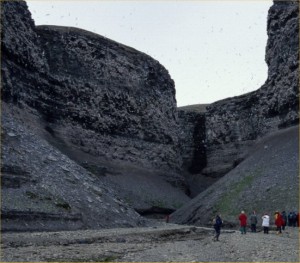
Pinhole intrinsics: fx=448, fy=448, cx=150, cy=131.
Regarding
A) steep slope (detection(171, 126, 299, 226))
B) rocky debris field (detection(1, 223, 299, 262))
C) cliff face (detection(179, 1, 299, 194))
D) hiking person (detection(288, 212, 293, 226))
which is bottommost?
rocky debris field (detection(1, 223, 299, 262))

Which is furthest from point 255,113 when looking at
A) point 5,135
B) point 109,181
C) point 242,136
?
point 5,135

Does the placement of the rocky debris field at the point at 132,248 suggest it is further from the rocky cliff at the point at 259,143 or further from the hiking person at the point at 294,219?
the rocky cliff at the point at 259,143

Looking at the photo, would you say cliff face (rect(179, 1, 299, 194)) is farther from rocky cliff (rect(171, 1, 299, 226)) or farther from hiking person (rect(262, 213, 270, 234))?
hiking person (rect(262, 213, 270, 234))

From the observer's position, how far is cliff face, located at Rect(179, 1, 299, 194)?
6222 centimetres

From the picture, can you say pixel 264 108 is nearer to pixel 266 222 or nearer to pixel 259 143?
pixel 259 143

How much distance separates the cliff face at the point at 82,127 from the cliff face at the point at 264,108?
894 cm

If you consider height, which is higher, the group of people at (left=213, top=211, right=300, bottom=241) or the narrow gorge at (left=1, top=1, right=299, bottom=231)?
the narrow gorge at (left=1, top=1, right=299, bottom=231)

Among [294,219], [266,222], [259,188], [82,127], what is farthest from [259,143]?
[266,222]

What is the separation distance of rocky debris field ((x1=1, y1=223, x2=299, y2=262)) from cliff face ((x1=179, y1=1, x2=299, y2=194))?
3525 cm

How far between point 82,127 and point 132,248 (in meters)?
41.4

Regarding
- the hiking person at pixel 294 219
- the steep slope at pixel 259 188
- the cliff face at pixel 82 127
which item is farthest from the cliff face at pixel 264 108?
the hiking person at pixel 294 219

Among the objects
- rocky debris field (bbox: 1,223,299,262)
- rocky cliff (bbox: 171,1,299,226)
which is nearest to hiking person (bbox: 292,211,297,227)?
rocky cliff (bbox: 171,1,299,226)

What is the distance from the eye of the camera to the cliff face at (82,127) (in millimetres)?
33709

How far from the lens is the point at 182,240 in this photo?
30.0 m
